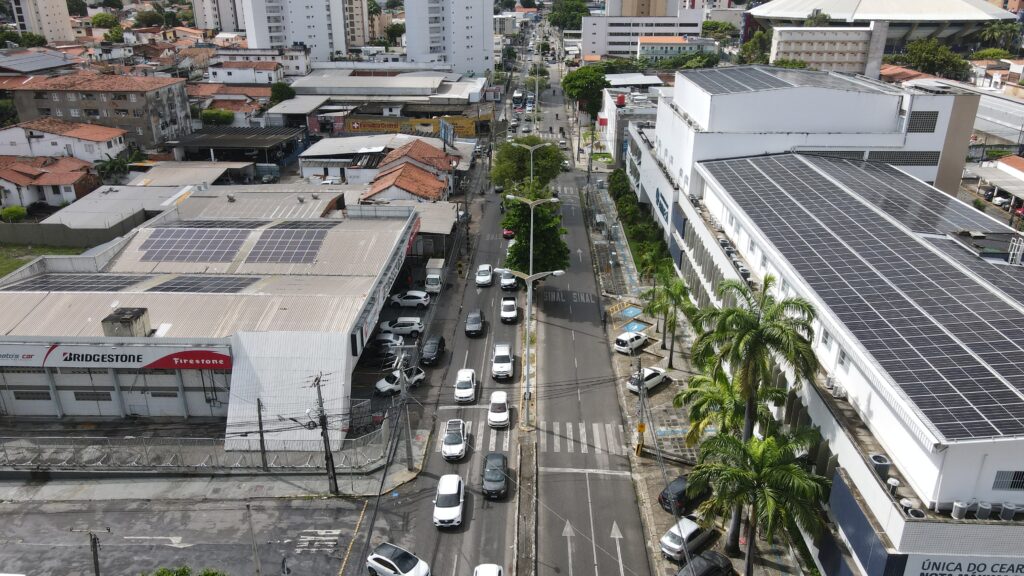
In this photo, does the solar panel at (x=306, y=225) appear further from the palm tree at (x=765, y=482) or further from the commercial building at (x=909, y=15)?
the commercial building at (x=909, y=15)

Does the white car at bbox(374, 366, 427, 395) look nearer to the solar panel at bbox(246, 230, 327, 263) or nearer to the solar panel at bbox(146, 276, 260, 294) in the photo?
the solar panel at bbox(146, 276, 260, 294)

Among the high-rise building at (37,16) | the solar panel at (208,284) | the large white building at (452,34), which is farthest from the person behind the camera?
the high-rise building at (37,16)

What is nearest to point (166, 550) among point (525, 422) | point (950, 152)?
point (525, 422)

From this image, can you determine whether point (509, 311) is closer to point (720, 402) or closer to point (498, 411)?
point (498, 411)

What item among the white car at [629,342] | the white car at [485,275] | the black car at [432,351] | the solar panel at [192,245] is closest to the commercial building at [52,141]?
the solar panel at [192,245]

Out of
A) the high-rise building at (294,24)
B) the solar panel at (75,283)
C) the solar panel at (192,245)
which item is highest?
the high-rise building at (294,24)

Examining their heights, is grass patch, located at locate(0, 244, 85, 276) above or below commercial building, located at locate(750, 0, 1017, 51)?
below

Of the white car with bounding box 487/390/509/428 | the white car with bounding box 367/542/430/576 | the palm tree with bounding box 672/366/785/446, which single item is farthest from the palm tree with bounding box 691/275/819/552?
the white car with bounding box 487/390/509/428

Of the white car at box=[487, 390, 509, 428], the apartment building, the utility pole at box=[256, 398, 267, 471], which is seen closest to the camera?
the utility pole at box=[256, 398, 267, 471]
